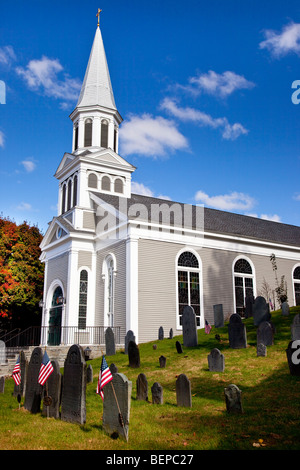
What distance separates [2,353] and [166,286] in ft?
27.6

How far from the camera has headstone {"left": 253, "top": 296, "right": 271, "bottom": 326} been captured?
1694cm

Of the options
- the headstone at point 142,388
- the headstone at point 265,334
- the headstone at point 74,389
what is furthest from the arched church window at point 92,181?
the headstone at point 74,389

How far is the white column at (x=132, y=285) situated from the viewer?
20188 millimetres

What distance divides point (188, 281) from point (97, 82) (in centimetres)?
1585

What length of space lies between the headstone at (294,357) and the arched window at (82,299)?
1442cm

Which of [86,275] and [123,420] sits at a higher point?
[86,275]

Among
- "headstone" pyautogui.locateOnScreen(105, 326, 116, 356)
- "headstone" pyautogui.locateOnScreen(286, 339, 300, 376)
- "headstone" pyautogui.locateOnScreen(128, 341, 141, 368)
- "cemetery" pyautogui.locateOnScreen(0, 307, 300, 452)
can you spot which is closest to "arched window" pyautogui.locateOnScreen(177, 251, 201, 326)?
"headstone" pyautogui.locateOnScreen(105, 326, 116, 356)

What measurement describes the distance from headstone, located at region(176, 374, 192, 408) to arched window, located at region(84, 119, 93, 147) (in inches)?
840

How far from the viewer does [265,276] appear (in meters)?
25.9

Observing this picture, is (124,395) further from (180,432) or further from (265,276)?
(265,276)

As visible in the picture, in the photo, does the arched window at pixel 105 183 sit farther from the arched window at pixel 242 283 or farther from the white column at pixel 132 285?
the arched window at pixel 242 283

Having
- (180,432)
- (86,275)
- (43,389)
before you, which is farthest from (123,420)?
(86,275)

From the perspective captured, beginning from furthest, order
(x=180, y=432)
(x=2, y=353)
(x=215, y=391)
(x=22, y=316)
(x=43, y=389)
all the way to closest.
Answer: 1. (x=22, y=316)
2. (x=2, y=353)
3. (x=215, y=391)
4. (x=43, y=389)
5. (x=180, y=432)

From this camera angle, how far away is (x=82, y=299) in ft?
76.8
